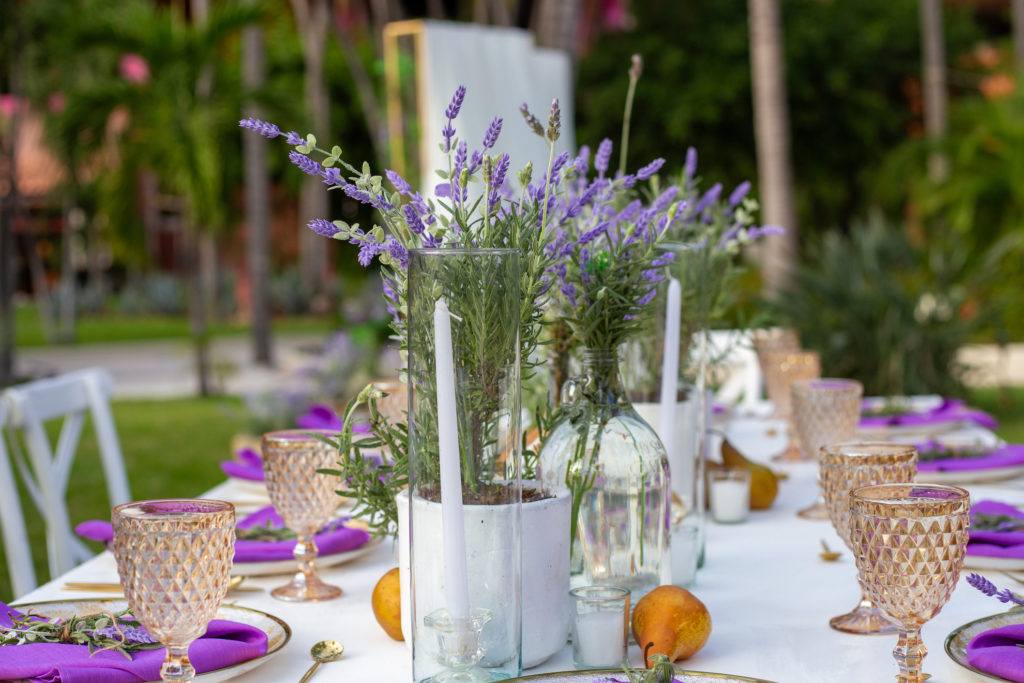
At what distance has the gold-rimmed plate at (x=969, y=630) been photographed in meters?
1.17

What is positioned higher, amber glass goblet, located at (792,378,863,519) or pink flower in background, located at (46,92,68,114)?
pink flower in background, located at (46,92,68,114)

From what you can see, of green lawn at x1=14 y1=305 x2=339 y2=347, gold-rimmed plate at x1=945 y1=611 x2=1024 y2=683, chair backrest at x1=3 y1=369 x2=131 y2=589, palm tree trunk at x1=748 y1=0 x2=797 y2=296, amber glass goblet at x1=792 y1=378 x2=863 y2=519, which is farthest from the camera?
green lawn at x1=14 y1=305 x2=339 y2=347

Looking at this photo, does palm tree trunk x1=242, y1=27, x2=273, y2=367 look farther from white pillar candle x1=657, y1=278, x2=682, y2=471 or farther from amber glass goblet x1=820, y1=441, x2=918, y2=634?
amber glass goblet x1=820, y1=441, x2=918, y2=634

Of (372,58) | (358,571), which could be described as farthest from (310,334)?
(358,571)

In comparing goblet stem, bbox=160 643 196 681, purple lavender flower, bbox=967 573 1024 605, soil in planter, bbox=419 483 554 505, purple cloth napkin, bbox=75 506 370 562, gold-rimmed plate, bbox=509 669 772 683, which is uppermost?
soil in planter, bbox=419 483 554 505

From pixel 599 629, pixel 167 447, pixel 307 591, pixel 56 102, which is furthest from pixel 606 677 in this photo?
pixel 56 102

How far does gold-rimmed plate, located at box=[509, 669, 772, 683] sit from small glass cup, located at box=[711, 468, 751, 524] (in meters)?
0.85

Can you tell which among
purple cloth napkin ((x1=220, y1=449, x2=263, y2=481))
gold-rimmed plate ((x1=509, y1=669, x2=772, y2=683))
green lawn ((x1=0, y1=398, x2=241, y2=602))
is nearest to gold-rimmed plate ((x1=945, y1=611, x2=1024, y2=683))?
gold-rimmed plate ((x1=509, y1=669, x2=772, y2=683))

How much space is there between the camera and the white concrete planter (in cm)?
109

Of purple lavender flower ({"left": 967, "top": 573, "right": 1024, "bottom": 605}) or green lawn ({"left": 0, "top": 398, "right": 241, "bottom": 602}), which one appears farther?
green lawn ({"left": 0, "top": 398, "right": 241, "bottom": 602})

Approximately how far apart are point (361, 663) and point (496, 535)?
0.88ft

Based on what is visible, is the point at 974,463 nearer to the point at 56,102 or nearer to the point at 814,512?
the point at 814,512

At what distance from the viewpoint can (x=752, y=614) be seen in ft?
4.63

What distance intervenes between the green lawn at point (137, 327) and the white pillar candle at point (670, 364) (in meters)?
13.4
